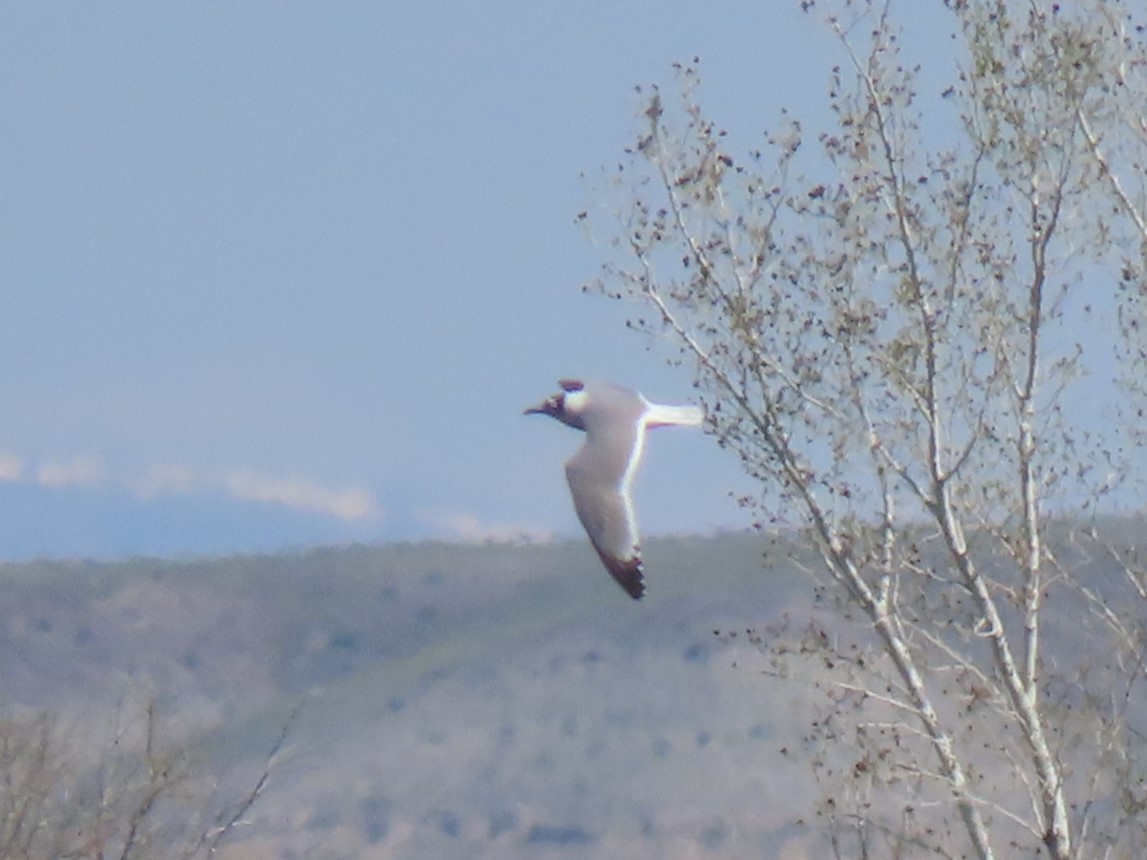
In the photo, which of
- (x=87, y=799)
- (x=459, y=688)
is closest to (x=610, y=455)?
(x=87, y=799)

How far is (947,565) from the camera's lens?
13.2 metres

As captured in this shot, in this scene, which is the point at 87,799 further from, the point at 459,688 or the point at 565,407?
the point at 459,688

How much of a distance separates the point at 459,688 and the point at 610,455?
64.0 metres

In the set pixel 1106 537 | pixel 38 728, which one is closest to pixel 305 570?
pixel 38 728

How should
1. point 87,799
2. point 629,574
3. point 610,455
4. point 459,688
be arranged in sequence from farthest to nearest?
point 459,688 < point 87,799 < point 610,455 < point 629,574

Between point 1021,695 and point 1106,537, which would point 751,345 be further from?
point 1106,537

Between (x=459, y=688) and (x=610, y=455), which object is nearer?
(x=610, y=455)

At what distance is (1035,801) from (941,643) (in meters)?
1.16

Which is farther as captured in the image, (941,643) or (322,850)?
(322,850)

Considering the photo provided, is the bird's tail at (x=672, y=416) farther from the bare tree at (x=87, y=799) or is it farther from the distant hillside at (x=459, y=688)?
the distant hillside at (x=459, y=688)

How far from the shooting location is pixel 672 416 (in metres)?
12.6

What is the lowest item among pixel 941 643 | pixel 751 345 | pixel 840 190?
pixel 941 643

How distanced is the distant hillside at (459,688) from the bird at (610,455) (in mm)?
51543

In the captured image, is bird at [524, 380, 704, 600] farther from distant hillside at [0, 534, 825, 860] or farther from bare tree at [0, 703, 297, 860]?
distant hillside at [0, 534, 825, 860]
